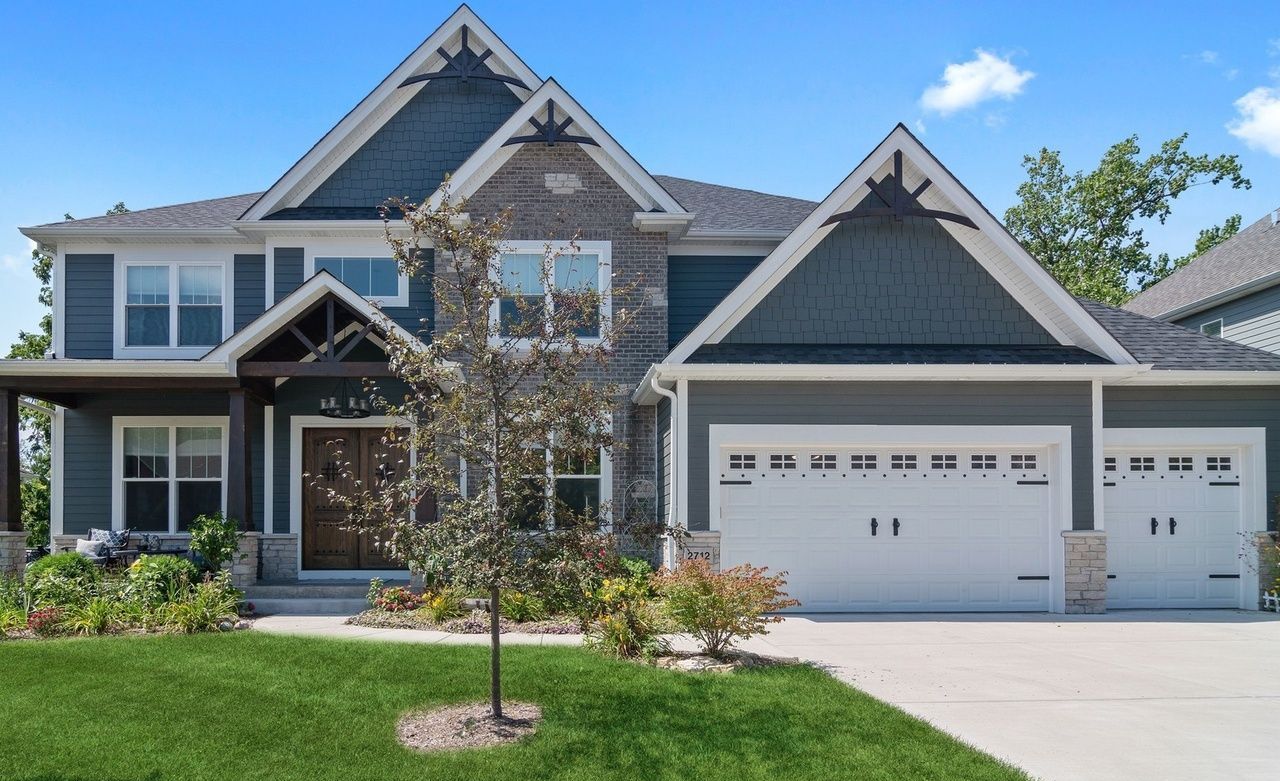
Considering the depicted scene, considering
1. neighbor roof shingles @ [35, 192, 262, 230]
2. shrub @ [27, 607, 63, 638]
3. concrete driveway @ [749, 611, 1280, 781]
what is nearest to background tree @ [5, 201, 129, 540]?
neighbor roof shingles @ [35, 192, 262, 230]

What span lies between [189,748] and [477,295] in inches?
146

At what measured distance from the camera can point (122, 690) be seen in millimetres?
7879

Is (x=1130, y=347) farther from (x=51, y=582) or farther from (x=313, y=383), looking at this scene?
(x=51, y=582)

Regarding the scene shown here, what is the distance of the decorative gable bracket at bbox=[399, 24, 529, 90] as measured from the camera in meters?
16.5

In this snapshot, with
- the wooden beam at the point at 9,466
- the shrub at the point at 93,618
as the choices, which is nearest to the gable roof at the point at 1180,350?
the shrub at the point at 93,618

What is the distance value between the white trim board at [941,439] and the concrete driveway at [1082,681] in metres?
1.07

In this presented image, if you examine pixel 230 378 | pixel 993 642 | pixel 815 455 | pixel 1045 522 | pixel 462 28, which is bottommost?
pixel 993 642

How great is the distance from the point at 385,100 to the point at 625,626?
10620 mm

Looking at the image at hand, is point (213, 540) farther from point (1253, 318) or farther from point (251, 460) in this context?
point (1253, 318)

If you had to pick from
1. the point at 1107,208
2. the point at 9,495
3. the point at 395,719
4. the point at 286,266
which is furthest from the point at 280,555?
the point at 1107,208

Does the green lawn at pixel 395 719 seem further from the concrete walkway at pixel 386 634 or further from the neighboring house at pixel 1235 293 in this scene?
the neighboring house at pixel 1235 293

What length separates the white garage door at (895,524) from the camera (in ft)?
43.1

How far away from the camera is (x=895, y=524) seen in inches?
521

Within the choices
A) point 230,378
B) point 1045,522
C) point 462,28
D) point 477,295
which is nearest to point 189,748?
point 477,295
